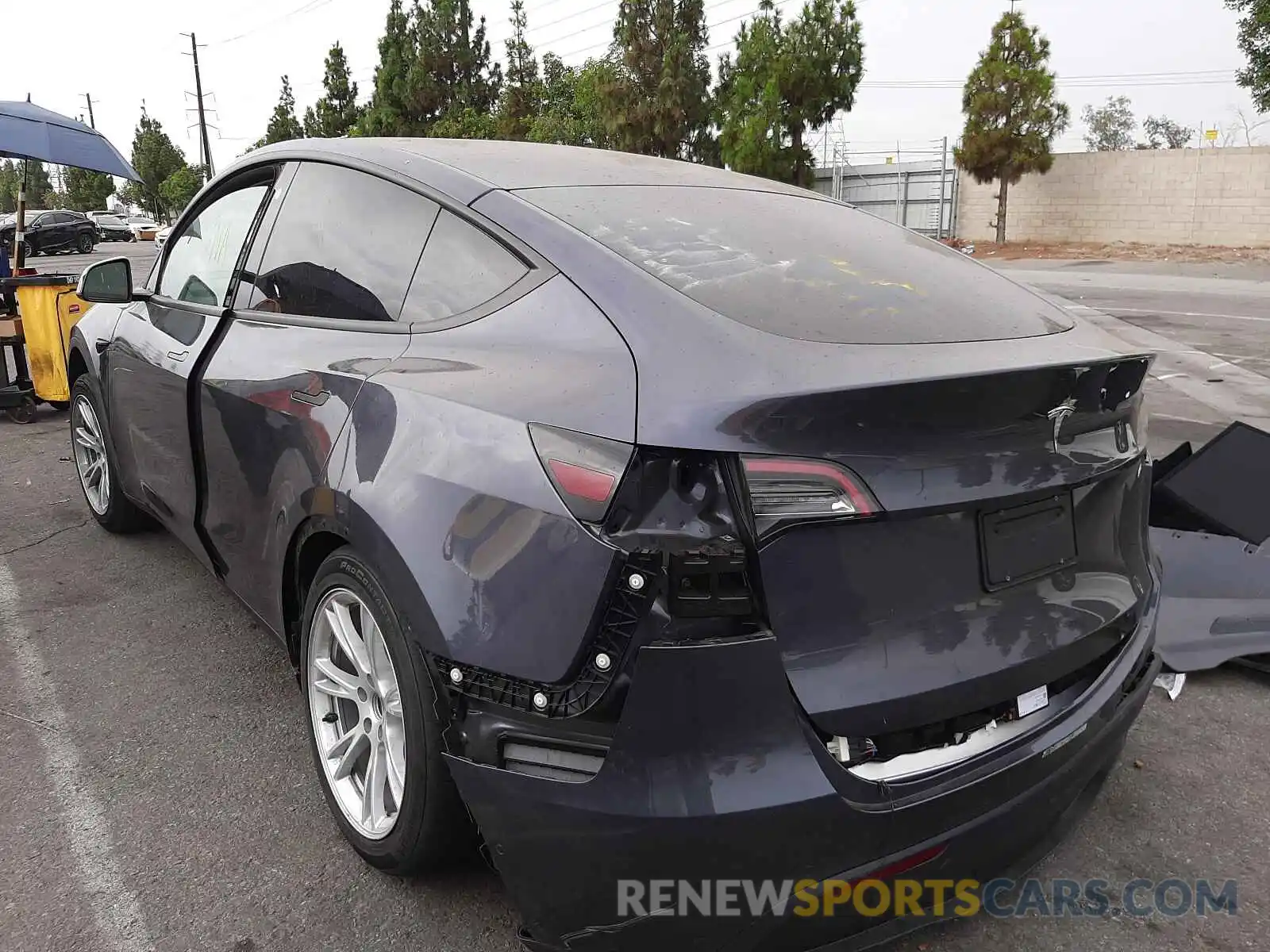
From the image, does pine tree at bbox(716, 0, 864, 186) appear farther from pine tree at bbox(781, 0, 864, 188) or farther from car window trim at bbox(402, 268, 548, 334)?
car window trim at bbox(402, 268, 548, 334)

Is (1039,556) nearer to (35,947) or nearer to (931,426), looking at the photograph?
(931,426)

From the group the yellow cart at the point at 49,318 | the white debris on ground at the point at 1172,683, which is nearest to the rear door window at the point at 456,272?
the white debris on ground at the point at 1172,683

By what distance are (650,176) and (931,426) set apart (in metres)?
1.28

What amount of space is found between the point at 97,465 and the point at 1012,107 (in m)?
28.7

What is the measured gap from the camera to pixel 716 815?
154 cm

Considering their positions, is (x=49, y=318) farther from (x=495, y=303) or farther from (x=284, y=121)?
(x=284, y=121)

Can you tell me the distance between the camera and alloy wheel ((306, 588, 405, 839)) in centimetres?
218

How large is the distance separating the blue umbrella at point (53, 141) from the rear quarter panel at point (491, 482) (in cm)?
668

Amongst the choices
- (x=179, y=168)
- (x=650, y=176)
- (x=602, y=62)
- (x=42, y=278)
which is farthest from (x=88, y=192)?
(x=650, y=176)

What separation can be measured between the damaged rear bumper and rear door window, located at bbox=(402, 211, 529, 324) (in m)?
0.93

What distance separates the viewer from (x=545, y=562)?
5.42 feet

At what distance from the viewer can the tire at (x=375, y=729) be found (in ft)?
6.36

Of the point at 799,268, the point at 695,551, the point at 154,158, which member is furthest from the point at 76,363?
the point at 154,158

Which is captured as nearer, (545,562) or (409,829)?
(545,562)
